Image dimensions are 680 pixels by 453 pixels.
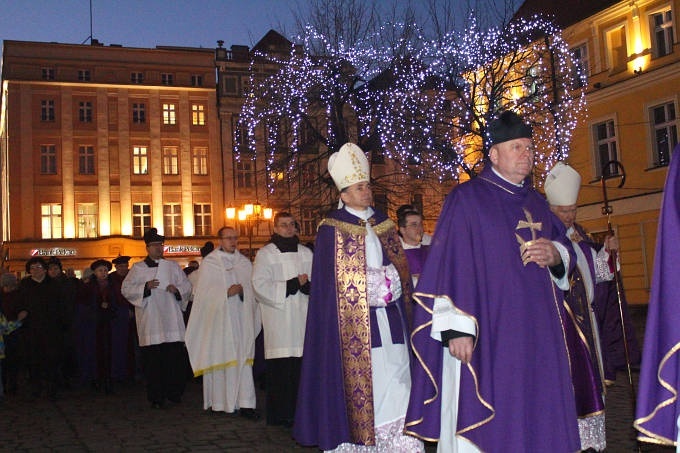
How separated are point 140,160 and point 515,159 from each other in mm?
47623

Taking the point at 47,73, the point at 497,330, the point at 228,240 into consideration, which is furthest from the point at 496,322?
the point at 47,73

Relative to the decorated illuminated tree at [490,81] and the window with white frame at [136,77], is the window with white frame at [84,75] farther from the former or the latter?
the decorated illuminated tree at [490,81]

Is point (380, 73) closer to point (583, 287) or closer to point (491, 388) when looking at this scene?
point (583, 287)

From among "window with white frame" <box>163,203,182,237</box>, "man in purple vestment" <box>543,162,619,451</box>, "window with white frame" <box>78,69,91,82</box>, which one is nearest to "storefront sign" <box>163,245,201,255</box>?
"window with white frame" <box>163,203,182,237</box>

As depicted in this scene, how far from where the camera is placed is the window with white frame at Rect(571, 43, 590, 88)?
28.9m

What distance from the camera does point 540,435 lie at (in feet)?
15.2

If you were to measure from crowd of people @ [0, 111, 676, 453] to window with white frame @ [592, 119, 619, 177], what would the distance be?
2081 centimetres

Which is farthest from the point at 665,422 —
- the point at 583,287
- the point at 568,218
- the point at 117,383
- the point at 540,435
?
the point at 117,383

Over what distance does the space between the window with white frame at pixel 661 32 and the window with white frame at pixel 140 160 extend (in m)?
31.9

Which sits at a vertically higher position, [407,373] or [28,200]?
[28,200]

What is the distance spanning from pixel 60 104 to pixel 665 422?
162 ft

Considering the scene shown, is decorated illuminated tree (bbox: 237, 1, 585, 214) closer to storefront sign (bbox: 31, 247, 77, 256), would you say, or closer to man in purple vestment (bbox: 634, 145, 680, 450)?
man in purple vestment (bbox: 634, 145, 680, 450)

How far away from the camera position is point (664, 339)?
3.43 metres

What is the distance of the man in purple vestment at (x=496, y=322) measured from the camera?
A: 15.3 ft
